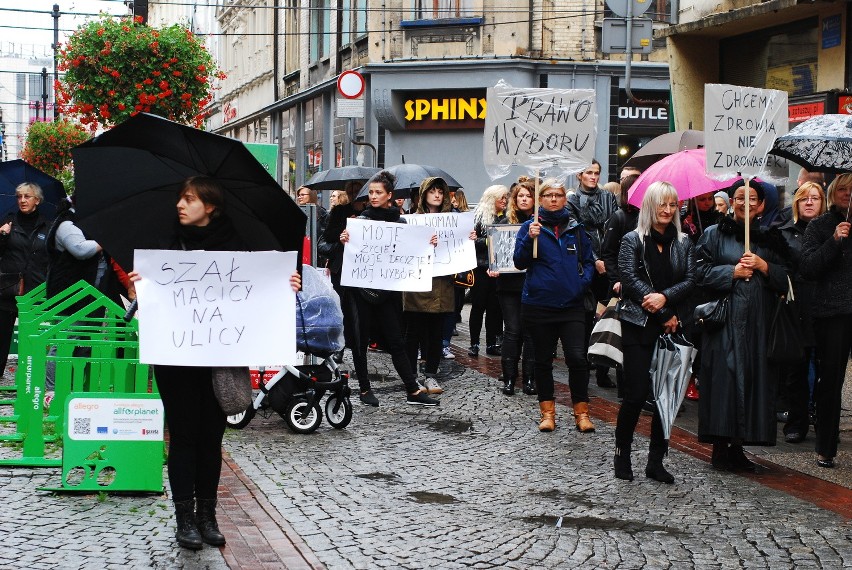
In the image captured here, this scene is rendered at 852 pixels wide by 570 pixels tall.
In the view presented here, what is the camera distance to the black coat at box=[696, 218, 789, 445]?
835 centimetres

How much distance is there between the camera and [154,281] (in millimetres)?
6223

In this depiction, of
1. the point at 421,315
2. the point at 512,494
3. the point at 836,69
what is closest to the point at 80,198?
the point at 512,494

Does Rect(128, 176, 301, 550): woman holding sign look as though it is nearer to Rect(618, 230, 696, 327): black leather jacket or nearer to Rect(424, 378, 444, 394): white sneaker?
Rect(618, 230, 696, 327): black leather jacket

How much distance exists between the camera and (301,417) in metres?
9.72

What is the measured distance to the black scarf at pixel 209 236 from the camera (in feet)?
20.6

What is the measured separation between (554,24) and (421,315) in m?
16.3

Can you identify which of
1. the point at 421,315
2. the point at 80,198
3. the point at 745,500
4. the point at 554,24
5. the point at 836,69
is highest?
the point at 554,24

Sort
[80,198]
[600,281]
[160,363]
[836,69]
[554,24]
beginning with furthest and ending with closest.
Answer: [554,24] → [836,69] → [600,281] → [80,198] → [160,363]

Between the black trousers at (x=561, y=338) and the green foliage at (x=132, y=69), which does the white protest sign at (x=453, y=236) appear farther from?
the green foliage at (x=132, y=69)

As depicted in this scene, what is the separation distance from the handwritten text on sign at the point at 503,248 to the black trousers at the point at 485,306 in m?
2.10

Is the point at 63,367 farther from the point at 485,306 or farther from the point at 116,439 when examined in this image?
the point at 485,306

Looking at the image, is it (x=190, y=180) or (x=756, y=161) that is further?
(x=756, y=161)

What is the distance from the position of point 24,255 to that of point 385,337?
3.64 metres

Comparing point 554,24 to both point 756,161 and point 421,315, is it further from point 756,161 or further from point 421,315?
point 756,161
